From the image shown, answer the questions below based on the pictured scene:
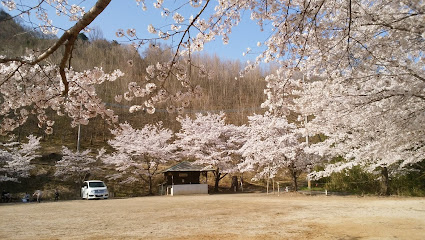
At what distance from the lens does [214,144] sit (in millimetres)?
25375

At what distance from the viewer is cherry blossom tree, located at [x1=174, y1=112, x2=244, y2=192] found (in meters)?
23.9

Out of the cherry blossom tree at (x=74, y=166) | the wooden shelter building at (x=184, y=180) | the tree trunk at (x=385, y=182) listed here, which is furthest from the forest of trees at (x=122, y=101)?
the tree trunk at (x=385, y=182)

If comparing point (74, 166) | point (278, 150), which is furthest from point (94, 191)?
point (278, 150)

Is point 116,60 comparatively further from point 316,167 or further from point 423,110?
point 423,110

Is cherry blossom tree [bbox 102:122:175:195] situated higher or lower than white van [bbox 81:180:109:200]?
higher

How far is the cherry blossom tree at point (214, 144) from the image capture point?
78.5 feet

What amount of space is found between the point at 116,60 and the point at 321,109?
47.8 metres

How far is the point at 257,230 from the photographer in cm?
624

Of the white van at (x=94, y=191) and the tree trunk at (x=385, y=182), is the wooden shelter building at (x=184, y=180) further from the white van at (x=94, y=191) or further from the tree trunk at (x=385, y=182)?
the tree trunk at (x=385, y=182)

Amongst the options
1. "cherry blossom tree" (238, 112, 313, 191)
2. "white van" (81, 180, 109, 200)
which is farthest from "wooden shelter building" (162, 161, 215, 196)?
"white van" (81, 180, 109, 200)

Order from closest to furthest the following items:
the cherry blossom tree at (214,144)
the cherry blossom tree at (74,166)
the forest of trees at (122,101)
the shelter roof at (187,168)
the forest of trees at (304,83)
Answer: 1. the forest of trees at (304,83)
2. the shelter roof at (187,168)
3. the cherry blossom tree at (74,166)
4. the cherry blossom tree at (214,144)
5. the forest of trees at (122,101)

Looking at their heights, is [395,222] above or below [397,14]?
below

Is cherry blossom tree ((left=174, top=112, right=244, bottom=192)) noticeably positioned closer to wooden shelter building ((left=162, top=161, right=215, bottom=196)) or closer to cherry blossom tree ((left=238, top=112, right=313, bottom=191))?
wooden shelter building ((left=162, top=161, right=215, bottom=196))

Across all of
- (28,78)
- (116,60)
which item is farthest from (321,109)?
(116,60)
